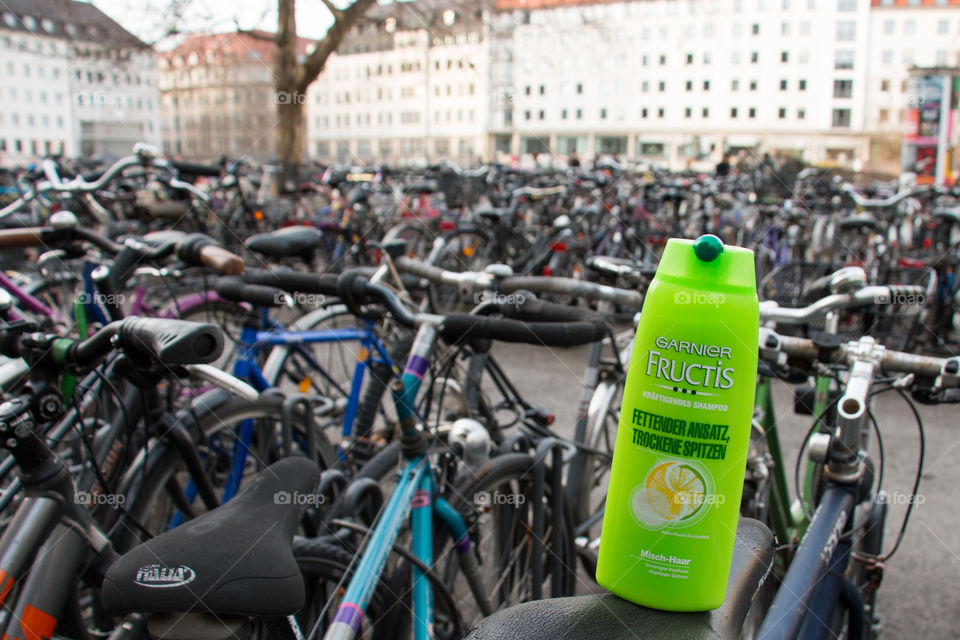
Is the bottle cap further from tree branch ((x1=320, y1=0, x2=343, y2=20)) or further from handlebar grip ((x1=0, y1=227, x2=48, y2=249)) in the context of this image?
A: tree branch ((x1=320, y1=0, x2=343, y2=20))

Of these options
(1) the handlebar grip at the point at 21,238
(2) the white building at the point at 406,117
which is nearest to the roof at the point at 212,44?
(1) the handlebar grip at the point at 21,238

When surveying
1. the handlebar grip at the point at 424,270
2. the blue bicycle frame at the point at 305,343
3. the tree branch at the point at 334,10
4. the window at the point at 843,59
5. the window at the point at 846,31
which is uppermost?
the window at the point at 846,31

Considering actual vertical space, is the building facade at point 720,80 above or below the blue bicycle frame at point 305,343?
above

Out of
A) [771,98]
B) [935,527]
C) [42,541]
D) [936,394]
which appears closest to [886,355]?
[936,394]

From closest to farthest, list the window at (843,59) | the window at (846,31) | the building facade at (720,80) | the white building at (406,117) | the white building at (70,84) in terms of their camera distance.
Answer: the white building at (70,84)
the white building at (406,117)
the building facade at (720,80)
the window at (846,31)
the window at (843,59)

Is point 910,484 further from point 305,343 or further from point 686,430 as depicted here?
point 686,430

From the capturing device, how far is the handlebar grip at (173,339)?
4.30 ft

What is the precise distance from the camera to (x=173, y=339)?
4.30 feet

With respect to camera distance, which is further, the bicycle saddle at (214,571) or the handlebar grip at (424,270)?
the handlebar grip at (424,270)

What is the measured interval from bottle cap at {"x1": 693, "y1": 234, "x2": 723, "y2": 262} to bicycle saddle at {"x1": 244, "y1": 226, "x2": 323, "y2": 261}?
230 cm

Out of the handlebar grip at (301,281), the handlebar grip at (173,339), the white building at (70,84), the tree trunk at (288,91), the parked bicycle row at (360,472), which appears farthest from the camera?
the white building at (70,84)

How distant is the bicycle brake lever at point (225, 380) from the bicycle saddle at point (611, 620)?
0.92 metres

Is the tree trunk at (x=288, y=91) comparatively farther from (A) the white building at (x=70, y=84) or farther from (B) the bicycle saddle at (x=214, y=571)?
(B) the bicycle saddle at (x=214, y=571)

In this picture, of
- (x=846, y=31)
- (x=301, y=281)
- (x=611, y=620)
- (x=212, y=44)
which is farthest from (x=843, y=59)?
(x=611, y=620)
